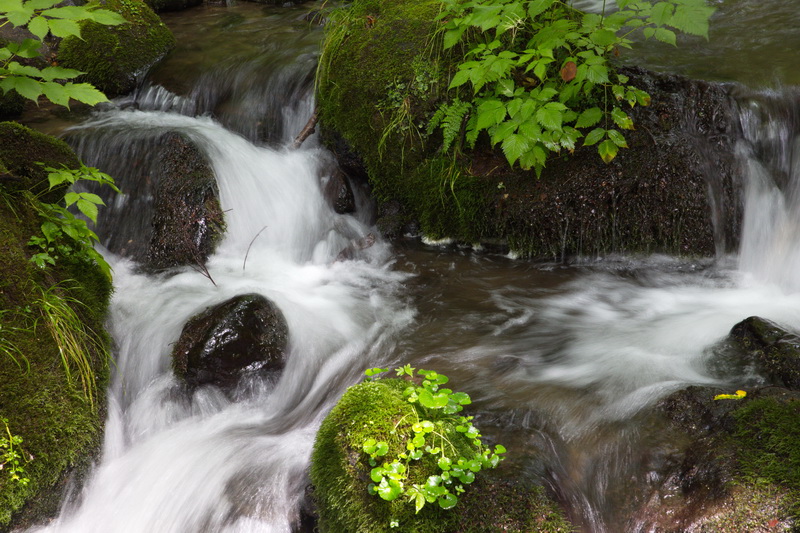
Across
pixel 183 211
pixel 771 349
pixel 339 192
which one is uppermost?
pixel 339 192

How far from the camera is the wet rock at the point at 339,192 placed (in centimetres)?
547

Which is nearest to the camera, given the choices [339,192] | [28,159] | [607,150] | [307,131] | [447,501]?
[447,501]

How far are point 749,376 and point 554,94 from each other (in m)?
2.15

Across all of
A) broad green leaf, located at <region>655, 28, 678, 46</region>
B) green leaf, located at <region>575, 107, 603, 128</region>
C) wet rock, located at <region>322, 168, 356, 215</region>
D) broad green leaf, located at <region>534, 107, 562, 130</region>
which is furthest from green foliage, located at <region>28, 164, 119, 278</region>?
broad green leaf, located at <region>655, 28, 678, 46</region>

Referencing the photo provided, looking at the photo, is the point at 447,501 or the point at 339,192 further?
the point at 339,192

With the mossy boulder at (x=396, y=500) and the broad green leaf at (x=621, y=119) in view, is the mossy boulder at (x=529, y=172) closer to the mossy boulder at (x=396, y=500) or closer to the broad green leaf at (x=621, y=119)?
the broad green leaf at (x=621, y=119)

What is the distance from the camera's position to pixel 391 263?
5023 millimetres

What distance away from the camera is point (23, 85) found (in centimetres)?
311

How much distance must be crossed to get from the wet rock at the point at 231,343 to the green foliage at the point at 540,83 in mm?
1875

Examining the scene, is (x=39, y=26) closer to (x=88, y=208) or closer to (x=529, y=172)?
(x=88, y=208)

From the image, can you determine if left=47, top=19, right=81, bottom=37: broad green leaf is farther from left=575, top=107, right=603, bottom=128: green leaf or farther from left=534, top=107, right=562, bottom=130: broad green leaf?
left=575, top=107, right=603, bottom=128: green leaf

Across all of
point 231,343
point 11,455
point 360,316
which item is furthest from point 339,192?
point 11,455

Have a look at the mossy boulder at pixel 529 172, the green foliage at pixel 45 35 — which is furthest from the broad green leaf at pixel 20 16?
the mossy boulder at pixel 529 172

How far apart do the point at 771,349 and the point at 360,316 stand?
102 inches
